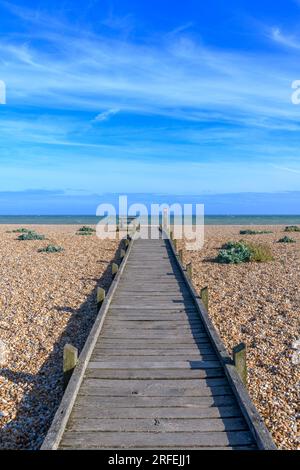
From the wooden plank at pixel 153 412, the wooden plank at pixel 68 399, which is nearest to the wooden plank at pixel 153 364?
the wooden plank at pixel 68 399

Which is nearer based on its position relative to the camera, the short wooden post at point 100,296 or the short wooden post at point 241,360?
the short wooden post at point 241,360

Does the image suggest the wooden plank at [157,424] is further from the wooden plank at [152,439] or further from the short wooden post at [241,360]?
the short wooden post at [241,360]

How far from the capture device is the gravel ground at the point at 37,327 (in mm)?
5570

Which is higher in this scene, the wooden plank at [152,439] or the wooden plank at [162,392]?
the wooden plank at [162,392]

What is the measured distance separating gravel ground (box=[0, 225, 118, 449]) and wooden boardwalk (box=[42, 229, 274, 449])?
87 cm

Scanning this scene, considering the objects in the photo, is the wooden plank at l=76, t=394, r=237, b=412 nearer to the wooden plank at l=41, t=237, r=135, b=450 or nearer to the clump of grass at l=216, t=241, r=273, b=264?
the wooden plank at l=41, t=237, r=135, b=450

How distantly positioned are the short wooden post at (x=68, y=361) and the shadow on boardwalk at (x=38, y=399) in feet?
2.15

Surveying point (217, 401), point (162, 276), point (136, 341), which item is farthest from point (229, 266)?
point (217, 401)

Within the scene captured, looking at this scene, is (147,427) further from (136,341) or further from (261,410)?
(136,341)

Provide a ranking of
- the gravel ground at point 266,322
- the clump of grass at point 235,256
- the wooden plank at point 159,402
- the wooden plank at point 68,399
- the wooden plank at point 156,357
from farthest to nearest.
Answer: the clump of grass at point 235,256 < the wooden plank at point 156,357 < the gravel ground at point 266,322 < the wooden plank at point 159,402 < the wooden plank at point 68,399

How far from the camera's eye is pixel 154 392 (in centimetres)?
520
